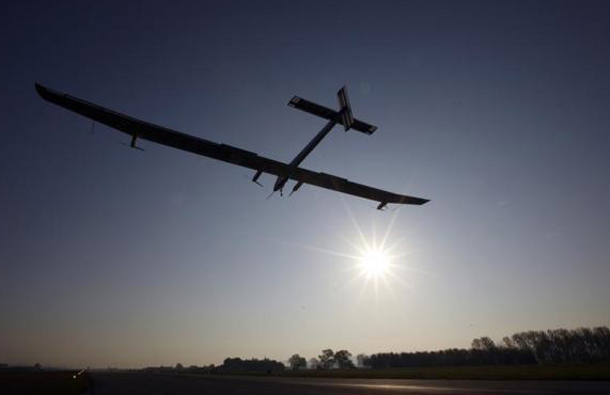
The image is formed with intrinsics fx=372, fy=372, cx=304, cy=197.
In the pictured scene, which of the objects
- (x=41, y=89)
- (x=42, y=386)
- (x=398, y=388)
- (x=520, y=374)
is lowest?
(x=398, y=388)

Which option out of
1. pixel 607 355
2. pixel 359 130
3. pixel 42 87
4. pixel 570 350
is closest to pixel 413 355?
pixel 570 350

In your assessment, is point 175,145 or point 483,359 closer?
point 175,145

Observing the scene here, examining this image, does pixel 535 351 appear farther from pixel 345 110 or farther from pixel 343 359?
pixel 345 110

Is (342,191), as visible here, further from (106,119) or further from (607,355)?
(607,355)

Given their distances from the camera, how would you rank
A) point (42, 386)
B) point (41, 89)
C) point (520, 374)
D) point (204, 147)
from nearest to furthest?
1. point (41, 89)
2. point (204, 147)
3. point (520, 374)
4. point (42, 386)

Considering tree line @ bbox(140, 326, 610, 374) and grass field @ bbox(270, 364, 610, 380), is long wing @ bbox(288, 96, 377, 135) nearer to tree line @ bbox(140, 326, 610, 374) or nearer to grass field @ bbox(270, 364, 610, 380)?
grass field @ bbox(270, 364, 610, 380)

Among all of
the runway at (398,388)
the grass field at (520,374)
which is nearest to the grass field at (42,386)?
the runway at (398,388)

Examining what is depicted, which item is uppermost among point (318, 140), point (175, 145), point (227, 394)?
point (318, 140)

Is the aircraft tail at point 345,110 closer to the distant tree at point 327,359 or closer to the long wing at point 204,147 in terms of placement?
the long wing at point 204,147

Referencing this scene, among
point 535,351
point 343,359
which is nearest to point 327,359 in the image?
point 343,359

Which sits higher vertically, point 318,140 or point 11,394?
point 318,140
